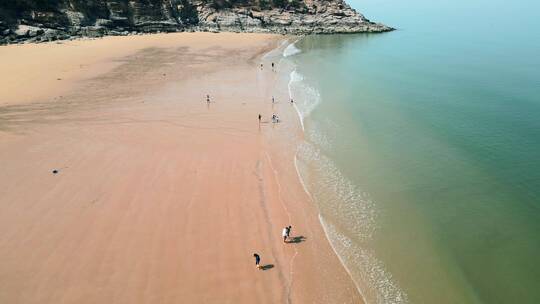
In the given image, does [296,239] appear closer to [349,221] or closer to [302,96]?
[349,221]

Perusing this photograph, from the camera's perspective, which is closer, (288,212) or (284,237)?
(284,237)

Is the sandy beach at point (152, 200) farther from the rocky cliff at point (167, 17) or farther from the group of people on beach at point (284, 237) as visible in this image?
the rocky cliff at point (167, 17)

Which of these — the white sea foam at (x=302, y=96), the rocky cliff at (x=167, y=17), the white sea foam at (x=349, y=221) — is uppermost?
the rocky cliff at (x=167, y=17)

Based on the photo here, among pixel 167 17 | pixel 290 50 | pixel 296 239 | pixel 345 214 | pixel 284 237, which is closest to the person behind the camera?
pixel 284 237

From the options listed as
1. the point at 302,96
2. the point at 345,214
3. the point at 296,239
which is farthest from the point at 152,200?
the point at 302,96

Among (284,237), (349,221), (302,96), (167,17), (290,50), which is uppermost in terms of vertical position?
(167,17)

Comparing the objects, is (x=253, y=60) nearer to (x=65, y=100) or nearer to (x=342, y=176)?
(x=65, y=100)

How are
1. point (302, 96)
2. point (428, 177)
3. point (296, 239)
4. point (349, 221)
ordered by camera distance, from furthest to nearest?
1. point (302, 96)
2. point (428, 177)
3. point (349, 221)
4. point (296, 239)

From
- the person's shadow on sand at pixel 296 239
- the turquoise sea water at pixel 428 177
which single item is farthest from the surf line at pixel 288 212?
the turquoise sea water at pixel 428 177
